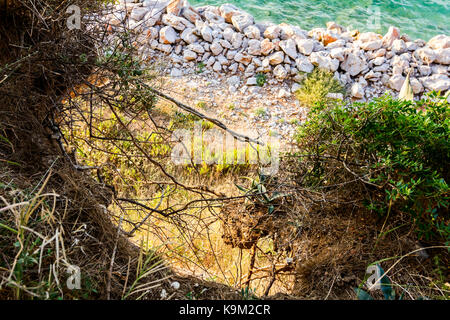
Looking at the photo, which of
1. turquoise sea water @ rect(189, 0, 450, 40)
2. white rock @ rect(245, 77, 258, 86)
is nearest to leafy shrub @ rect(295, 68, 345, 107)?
white rock @ rect(245, 77, 258, 86)

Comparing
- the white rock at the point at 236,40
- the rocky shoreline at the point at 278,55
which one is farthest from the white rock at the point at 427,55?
the white rock at the point at 236,40

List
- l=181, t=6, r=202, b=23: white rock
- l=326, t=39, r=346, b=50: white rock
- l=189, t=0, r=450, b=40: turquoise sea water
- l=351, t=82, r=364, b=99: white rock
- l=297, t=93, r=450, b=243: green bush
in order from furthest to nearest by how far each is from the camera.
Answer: l=189, t=0, r=450, b=40: turquoise sea water
l=181, t=6, r=202, b=23: white rock
l=326, t=39, r=346, b=50: white rock
l=351, t=82, r=364, b=99: white rock
l=297, t=93, r=450, b=243: green bush

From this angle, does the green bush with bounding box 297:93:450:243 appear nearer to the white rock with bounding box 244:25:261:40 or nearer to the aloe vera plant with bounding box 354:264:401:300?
the aloe vera plant with bounding box 354:264:401:300

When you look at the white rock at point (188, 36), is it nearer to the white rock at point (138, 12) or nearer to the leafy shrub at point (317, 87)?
the white rock at point (138, 12)

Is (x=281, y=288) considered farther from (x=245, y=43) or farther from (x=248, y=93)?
(x=245, y=43)

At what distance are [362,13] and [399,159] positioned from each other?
621 centimetres

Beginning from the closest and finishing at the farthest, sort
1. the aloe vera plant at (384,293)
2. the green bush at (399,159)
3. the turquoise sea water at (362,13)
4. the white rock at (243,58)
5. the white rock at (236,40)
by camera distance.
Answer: the aloe vera plant at (384,293)
the green bush at (399,159)
the white rock at (243,58)
the white rock at (236,40)
the turquoise sea water at (362,13)

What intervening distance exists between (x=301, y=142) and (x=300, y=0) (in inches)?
230

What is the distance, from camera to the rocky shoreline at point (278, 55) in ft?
17.7

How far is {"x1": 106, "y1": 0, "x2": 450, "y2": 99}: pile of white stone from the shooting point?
546cm

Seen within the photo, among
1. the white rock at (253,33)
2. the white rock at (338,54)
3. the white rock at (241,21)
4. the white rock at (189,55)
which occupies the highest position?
the white rock at (241,21)

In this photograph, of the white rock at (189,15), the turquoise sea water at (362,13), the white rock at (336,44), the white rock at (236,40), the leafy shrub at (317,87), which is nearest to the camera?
the leafy shrub at (317,87)
